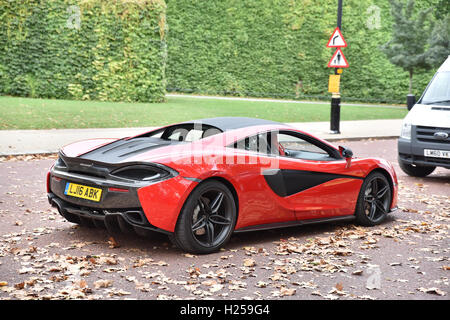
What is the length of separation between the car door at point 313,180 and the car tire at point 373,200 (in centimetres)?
11

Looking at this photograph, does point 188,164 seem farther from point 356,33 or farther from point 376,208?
point 356,33

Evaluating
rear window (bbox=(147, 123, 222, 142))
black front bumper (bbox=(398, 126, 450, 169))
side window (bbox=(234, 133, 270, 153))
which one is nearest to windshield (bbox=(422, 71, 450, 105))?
black front bumper (bbox=(398, 126, 450, 169))

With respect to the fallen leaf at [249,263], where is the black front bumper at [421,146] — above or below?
above

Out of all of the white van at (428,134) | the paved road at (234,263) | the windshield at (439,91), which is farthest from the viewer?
the windshield at (439,91)

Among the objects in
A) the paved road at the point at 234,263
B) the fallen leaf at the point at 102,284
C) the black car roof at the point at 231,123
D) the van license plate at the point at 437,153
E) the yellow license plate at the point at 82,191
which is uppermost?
the black car roof at the point at 231,123

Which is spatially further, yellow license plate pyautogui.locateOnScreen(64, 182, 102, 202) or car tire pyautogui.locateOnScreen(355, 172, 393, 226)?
car tire pyautogui.locateOnScreen(355, 172, 393, 226)

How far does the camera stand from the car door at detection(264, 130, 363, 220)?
6582 millimetres

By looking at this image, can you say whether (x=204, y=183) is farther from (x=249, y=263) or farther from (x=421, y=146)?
(x=421, y=146)

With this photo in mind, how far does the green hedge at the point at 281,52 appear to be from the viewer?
34250 mm

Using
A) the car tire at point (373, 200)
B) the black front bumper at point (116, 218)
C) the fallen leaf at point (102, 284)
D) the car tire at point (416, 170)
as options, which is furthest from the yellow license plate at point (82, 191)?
the car tire at point (416, 170)

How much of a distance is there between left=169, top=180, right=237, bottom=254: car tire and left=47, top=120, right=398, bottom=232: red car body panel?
76mm

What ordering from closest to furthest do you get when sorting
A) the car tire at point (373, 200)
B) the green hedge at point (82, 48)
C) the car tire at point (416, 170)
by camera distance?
the car tire at point (373, 200) < the car tire at point (416, 170) < the green hedge at point (82, 48)

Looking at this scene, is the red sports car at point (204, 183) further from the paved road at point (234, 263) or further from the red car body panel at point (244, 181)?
the paved road at point (234, 263)

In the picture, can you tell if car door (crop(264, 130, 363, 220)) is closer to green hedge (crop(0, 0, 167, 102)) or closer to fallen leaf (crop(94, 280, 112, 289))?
fallen leaf (crop(94, 280, 112, 289))
